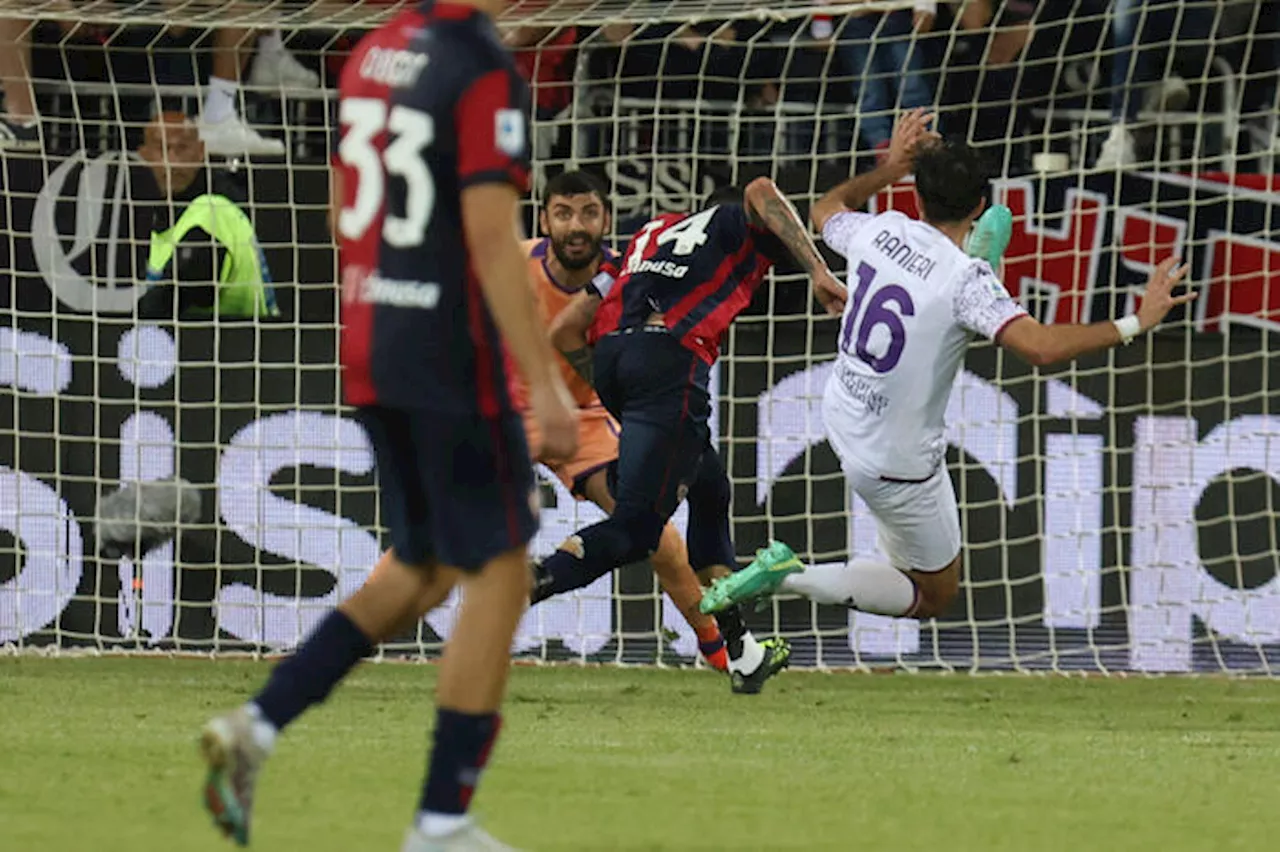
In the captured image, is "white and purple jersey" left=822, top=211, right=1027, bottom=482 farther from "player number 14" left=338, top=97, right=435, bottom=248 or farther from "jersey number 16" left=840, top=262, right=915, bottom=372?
"player number 14" left=338, top=97, right=435, bottom=248

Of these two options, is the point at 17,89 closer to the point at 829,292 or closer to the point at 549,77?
the point at 549,77

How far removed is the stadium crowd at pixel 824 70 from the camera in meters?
10.8

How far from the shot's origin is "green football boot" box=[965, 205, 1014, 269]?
8.52m

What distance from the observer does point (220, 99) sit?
10.9m

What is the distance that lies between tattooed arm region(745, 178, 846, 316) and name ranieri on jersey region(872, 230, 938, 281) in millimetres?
352

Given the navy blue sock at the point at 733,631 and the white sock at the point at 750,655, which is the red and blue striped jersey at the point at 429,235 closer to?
the navy blue sock at the point at 733,631

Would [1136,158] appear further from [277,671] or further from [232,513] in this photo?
[277,671]

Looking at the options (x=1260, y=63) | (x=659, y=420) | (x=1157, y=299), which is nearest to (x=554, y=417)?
(x=1157, y=299)

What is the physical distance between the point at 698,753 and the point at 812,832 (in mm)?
1593

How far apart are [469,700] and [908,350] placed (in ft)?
11.5

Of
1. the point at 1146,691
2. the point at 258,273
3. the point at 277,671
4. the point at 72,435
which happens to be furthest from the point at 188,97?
the point at 277,671

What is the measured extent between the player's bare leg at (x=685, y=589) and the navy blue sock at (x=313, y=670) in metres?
4.08

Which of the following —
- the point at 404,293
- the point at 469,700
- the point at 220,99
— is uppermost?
the point at 220,99

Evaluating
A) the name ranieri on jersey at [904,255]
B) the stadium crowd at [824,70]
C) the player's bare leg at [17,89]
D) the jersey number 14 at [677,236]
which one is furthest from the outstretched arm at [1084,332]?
the player's bare leg at [17,89]
